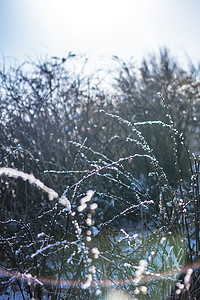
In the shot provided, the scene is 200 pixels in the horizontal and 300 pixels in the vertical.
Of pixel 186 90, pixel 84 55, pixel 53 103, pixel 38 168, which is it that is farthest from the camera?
pixel 186 90

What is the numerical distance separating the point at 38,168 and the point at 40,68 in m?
1.16

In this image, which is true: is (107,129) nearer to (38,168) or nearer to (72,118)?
(72,118)

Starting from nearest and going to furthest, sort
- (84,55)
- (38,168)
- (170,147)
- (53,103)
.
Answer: (38,168) → (53,103) → (84,55) → (170,147)

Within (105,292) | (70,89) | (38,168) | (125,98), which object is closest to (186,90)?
(125,98)

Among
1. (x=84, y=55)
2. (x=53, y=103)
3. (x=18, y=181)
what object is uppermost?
(x=84, y=55)

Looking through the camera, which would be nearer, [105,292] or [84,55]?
[105,292]

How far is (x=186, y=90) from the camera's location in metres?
5.52

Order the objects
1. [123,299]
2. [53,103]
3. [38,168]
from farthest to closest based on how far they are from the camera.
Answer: [53,103] → [38,168] → [123,299]

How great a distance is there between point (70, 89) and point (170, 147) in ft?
4.77

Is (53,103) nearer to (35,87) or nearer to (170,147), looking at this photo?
(35,87)

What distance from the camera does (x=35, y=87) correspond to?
3.35 m

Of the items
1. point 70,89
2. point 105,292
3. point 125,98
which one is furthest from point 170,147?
point 105,292

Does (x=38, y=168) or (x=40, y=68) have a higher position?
(x=40, y=68)

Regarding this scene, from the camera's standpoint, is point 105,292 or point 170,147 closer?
point 105,292
